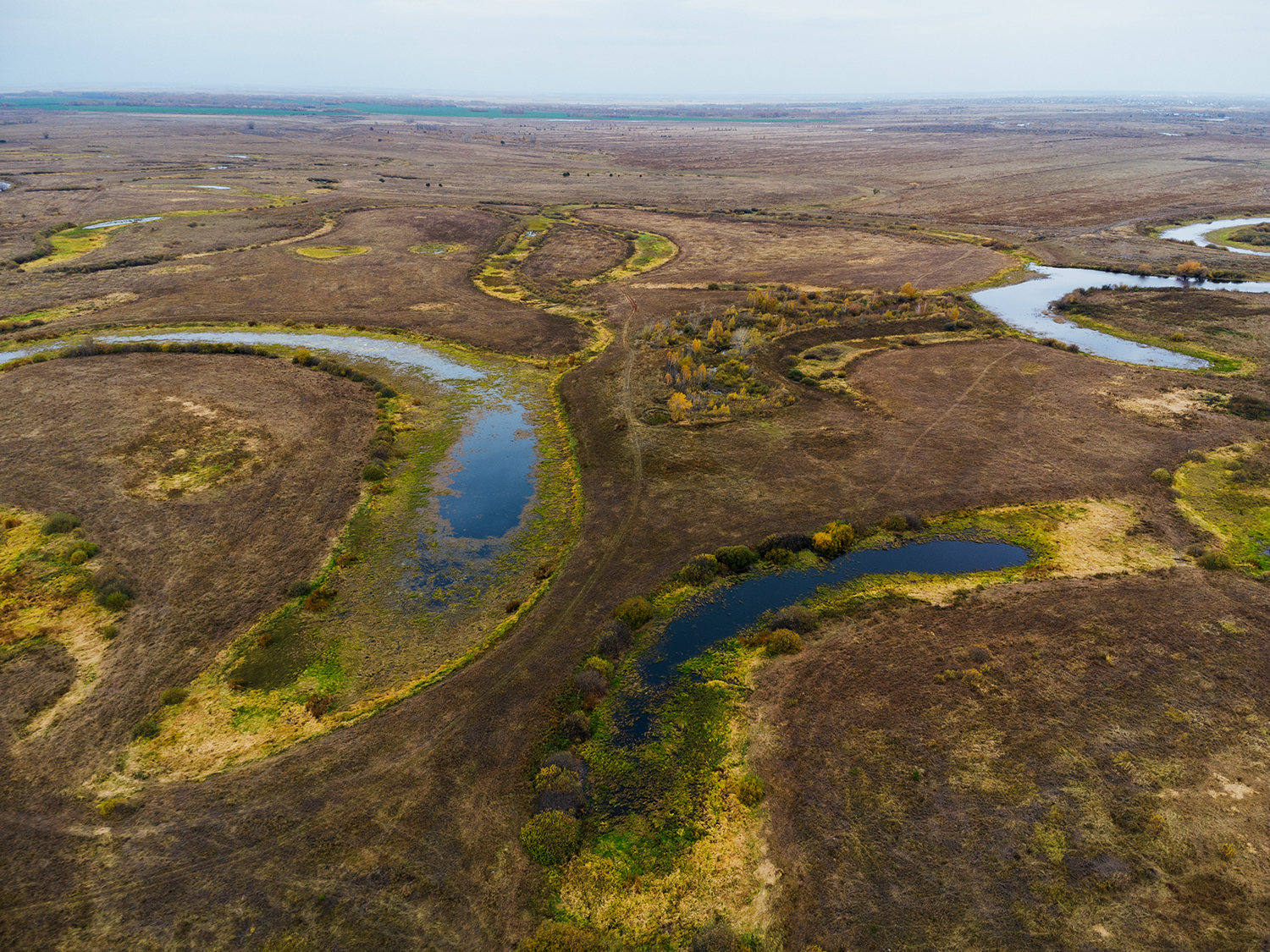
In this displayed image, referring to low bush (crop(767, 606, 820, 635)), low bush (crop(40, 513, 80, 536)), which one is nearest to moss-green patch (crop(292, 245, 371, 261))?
low bush (crop(40, 513, 80, 536))

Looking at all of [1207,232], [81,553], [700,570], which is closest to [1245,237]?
[1207,232]

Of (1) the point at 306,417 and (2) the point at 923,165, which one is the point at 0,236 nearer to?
(1) the point at 306,417

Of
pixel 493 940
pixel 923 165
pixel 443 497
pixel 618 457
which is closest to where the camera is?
pixel 493 940

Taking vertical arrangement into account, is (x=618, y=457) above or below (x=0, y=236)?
below

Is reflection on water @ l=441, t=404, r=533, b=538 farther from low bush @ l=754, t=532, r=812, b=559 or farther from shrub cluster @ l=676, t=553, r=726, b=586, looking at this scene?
low bush @ l=754, t=532, r=812, b=559

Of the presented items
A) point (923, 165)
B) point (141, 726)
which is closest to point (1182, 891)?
point (141, 726)

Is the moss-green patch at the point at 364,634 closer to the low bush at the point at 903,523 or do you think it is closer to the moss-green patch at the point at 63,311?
the low bush at the point at 903,523

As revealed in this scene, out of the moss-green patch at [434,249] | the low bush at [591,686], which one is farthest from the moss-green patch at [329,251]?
the low bush at [591,686]
